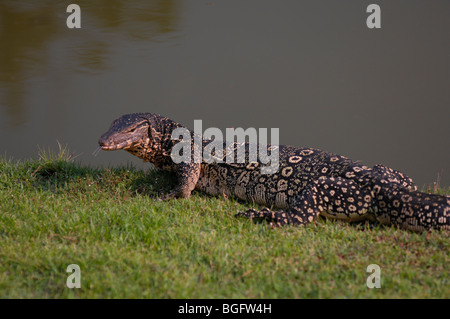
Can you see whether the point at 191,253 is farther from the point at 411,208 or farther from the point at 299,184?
the point at 411,208

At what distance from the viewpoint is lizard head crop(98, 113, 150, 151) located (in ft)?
21.3

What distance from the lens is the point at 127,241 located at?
5.04 meters

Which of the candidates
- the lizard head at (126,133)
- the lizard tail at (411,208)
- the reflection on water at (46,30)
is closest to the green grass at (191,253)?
the lizard tail at (411,208)

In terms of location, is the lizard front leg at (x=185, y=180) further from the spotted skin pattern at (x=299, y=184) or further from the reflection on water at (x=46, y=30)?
the reflection on water at (x=46, y=30)

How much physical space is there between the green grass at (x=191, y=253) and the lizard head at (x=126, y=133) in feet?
2.40

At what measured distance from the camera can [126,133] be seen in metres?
6.70

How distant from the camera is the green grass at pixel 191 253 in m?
4.11

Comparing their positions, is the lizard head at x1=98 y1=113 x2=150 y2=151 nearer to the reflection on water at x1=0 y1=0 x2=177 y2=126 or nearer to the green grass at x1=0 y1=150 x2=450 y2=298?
the green grass at x1=0 y1=150 x2=450 y2=298

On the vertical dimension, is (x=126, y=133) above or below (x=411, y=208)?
above

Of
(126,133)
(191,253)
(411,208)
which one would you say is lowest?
(191,253)

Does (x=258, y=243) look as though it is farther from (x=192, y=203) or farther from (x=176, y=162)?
(x=176, y=162)

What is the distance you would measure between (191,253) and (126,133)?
258cm

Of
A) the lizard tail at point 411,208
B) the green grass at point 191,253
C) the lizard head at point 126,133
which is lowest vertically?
the green grass at point 191,253

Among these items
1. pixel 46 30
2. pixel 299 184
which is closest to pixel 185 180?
pixel 299 184
